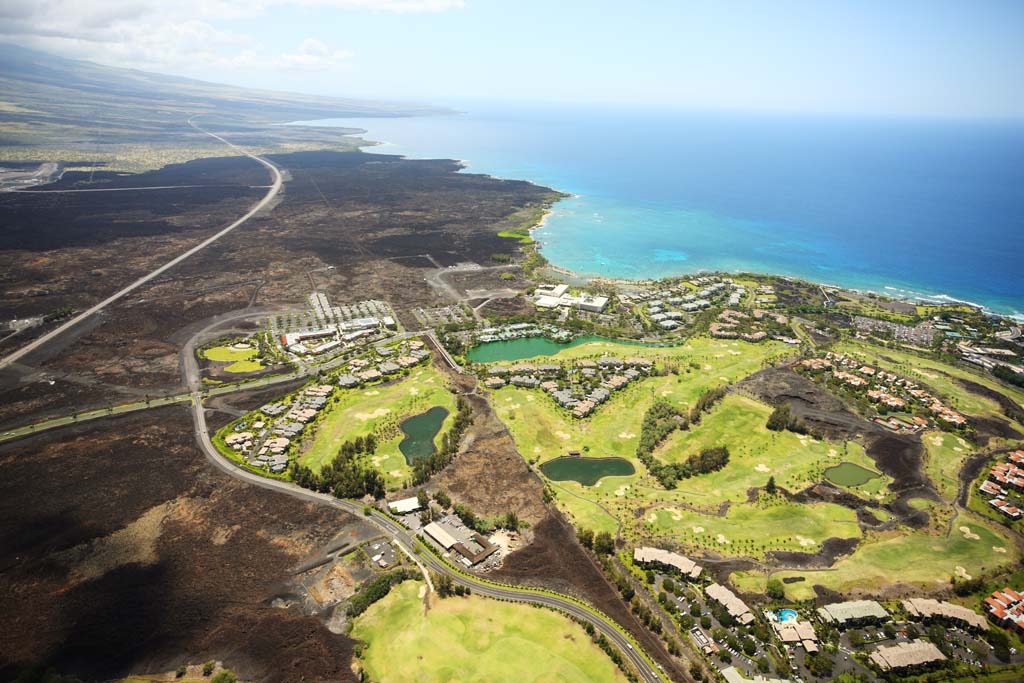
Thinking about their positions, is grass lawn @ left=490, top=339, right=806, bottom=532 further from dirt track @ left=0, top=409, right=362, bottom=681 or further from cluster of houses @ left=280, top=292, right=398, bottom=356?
cluster of houses @ left=280, top=292, right=398, bottom=356

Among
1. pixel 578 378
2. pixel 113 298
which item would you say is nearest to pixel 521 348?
pixel 578 378

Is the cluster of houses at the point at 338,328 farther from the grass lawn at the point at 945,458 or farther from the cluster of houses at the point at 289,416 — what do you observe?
the grass lawn at the point at 945,458

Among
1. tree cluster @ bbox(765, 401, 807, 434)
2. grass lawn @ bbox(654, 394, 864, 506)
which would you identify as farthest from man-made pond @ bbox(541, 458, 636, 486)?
tree cluster @ bbox(765, 401, 807, 434)

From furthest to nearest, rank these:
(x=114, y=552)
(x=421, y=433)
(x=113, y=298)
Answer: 1. (x=113, y=298)
2. (x=421, y=433)
3. (x=114, y=552)

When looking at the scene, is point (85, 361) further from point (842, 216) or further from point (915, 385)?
point (842, 216)

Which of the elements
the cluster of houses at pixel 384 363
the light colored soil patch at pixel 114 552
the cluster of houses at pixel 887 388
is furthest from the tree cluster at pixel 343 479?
the cluster of houses at pixel 887 388

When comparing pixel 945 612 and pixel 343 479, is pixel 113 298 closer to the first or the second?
pixel 343 479

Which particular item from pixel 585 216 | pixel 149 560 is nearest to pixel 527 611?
pixel 149 560
